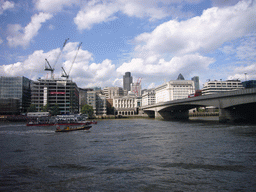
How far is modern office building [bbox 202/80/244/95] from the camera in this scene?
604ft

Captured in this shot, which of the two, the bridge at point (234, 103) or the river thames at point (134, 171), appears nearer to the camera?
the river thames at point (134, 171)

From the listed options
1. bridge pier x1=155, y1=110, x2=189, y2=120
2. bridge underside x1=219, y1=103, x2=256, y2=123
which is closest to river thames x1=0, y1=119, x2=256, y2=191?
bridge underside x1=219, y1=103, x2=256, y2=123

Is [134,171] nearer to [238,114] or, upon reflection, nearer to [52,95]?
[238,114]

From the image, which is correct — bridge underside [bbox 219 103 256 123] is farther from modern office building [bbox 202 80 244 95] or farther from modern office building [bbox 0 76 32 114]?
modern office building [bbox 0 76 32 114]

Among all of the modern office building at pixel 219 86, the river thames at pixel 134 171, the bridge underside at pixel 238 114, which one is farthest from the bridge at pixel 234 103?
the modern office building at pixel 219 86

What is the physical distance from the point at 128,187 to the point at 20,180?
9419 mm

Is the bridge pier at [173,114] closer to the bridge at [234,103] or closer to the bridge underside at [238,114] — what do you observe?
the bridge at [234,103]

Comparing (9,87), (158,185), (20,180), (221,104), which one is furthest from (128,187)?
(9,87)

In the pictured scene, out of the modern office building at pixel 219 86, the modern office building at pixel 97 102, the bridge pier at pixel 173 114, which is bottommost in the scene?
the bridge pier at pixel 173 114

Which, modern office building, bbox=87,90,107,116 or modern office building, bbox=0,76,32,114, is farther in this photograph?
modern office building, bbox=87,90,107,116

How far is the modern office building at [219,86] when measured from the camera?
184250 millimetres

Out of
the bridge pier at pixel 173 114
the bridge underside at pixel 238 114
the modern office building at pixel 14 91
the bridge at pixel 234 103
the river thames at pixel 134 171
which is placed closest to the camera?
the river thames at pixel 134 171

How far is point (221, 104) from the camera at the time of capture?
6806cm

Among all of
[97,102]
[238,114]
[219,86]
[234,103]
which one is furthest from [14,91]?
[219,86]
